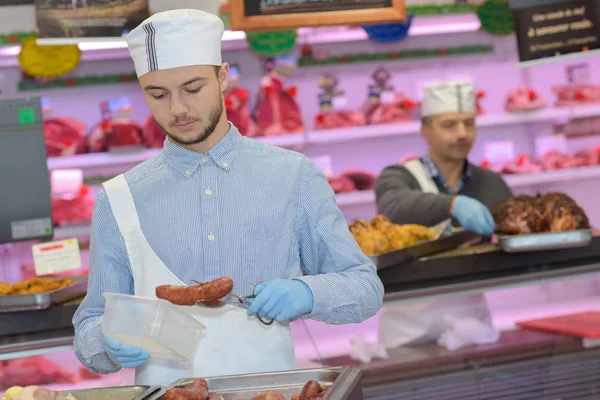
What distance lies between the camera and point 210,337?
224cm

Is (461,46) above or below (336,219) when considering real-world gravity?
above

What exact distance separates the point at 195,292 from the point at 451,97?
10.1 feet

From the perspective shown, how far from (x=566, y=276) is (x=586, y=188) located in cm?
461

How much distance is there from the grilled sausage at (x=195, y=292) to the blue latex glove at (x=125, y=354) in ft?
0.48

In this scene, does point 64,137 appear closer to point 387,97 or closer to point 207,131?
point 387,97

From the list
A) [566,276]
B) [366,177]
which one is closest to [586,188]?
[366,177]

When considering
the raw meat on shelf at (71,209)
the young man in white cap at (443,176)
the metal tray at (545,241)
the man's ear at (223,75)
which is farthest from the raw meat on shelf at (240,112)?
the man's ear at (223,75)

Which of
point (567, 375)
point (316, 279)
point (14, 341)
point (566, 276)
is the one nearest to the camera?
point (316, 279)

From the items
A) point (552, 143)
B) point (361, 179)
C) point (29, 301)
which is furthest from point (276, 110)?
point (29, 301)

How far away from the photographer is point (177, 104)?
220 centimetres

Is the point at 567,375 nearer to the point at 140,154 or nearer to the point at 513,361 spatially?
the point at 513,361

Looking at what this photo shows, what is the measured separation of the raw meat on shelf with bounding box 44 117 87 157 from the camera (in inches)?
227

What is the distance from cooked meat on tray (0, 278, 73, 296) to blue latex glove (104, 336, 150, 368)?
1.09 metres

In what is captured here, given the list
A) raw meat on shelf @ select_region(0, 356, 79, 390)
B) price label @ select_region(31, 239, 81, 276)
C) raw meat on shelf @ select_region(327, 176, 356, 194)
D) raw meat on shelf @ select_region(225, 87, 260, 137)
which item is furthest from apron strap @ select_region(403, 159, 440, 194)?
raw meat on shelf @ select_region(0, 356, 79, 390)
